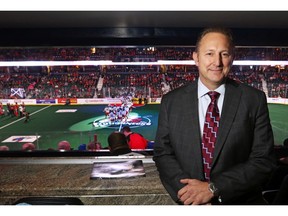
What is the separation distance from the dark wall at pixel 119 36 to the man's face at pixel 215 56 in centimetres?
133

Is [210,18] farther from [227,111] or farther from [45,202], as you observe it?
[45,202]

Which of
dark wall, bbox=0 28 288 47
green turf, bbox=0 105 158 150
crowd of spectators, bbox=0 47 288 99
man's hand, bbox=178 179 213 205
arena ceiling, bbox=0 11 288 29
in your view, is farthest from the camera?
green turf, bbox=0 105 158 150

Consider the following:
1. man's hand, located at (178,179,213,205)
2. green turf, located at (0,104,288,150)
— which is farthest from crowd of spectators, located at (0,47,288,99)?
man's hand, located at (178,179,213,205)

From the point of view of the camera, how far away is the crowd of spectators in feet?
9.69

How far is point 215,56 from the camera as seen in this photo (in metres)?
1.18

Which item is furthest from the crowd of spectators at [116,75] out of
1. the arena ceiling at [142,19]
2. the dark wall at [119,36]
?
the arena ceiling at [142,19]

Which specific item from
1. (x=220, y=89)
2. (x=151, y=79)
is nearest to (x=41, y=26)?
(x=220, y=89)

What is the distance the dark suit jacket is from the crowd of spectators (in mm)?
1498

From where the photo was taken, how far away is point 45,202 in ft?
3.48

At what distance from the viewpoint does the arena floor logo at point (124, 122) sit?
13508 mm

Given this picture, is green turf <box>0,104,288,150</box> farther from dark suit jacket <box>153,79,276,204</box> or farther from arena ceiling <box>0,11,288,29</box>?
dark suit jacket <box>153,79,276,204</box>

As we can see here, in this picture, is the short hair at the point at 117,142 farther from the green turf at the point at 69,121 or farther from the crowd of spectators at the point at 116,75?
the green turf at the point at 69,121

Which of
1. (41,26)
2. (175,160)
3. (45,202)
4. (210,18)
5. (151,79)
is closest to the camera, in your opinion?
(45,202)

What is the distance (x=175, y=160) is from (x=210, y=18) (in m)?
1.30
